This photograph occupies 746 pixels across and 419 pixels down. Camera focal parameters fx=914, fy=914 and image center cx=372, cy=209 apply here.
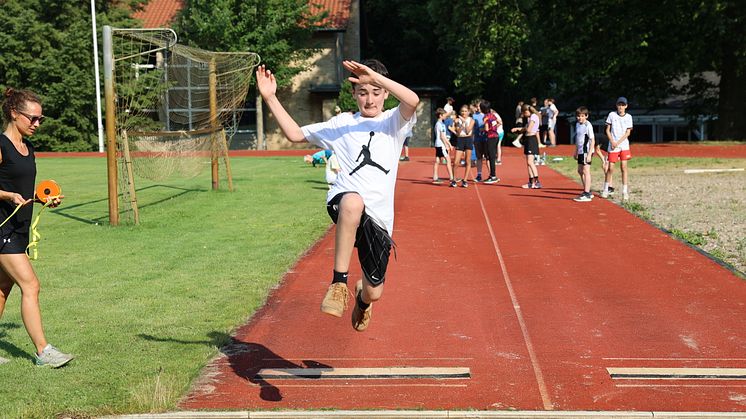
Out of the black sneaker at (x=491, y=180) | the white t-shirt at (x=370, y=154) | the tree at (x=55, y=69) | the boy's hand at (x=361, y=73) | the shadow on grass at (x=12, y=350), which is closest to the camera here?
the boy's hand at (x=361, y=73)

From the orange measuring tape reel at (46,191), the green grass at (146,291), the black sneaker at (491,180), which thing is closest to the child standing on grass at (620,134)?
the black sneaker at (491,180)

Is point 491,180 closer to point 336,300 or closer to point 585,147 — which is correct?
point 585,147

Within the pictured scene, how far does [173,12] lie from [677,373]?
52177 mm

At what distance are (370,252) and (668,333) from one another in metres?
3.45

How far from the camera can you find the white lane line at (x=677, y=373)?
6852 millimetres

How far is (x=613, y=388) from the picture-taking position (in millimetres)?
6629

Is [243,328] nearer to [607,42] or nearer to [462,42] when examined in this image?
[607,42]

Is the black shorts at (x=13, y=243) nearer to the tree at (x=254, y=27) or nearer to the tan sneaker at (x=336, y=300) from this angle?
the tan sneaker at (x=336, y=300)

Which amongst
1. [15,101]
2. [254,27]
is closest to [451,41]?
[254,27]

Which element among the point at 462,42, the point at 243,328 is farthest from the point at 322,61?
the point at 243,328

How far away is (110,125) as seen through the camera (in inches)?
618

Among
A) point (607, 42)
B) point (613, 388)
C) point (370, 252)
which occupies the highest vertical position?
point (607, 42)

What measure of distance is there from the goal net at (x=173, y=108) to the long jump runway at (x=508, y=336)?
4.95 meters

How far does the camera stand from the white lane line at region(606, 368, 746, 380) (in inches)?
270
